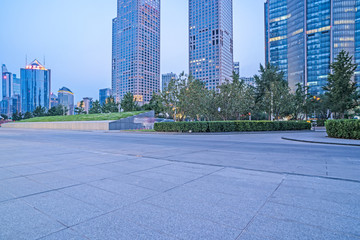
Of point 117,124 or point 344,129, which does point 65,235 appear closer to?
point 344,129

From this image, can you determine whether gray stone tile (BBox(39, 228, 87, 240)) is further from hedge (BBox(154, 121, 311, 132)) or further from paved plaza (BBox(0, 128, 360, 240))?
hedge (BBox(154, 121, 311, 132))

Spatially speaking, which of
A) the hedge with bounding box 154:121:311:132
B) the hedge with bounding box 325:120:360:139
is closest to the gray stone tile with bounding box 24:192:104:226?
the hedge with bounding box 325:120:360:139

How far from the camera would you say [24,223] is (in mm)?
2900

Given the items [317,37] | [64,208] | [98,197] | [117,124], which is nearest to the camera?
[64,208]

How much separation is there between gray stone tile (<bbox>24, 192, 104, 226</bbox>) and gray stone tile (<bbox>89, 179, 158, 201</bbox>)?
715 mm

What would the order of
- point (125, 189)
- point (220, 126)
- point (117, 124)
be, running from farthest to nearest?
1. point (117, 124)
2. point (220, 126)
3. point (125, 189)


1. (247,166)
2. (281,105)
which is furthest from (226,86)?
(247,166)

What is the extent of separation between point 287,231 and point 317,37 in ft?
494

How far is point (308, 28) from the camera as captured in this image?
12575 cm

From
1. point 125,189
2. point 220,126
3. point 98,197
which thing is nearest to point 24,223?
point 98,197

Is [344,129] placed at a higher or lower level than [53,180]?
higher

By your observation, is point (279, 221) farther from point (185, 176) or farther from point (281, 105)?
point (281, 105)

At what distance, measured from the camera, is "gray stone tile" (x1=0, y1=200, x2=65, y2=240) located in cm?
262

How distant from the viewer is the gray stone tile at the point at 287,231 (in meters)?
2.54
